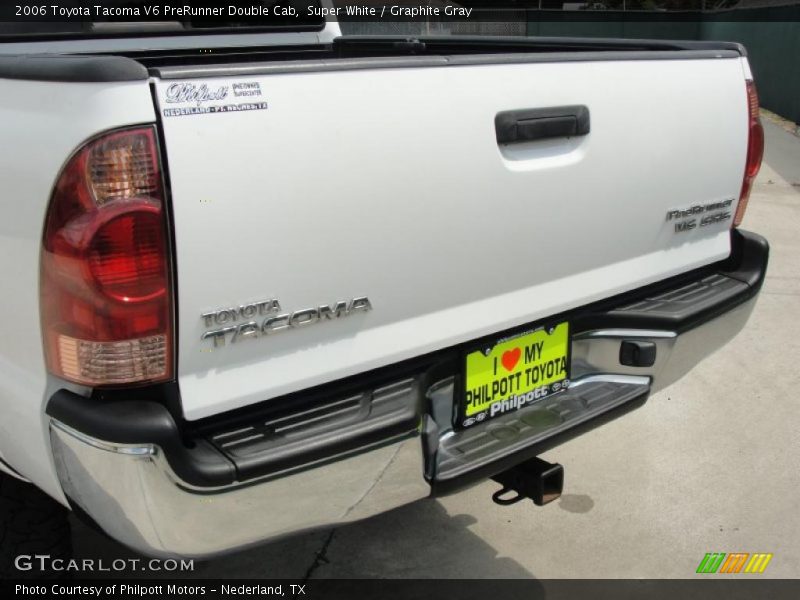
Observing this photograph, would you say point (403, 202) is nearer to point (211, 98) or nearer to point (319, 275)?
point (319, 275)

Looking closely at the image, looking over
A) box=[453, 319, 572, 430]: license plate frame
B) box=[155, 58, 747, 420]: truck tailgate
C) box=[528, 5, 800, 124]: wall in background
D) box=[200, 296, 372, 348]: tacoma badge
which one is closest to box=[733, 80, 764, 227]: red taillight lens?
box=[155, 58, 747, 420]: truck tailgate

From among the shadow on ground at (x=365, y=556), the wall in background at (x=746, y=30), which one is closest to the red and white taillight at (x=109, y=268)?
the shadow on ground at (x=365, y=556)

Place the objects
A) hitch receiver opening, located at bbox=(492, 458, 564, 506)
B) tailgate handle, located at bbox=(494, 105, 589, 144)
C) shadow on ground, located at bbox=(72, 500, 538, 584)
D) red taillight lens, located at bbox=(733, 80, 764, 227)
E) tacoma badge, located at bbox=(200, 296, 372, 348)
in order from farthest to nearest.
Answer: shadow on ground, located at bbox=(72, 500, 538, 584) < red taillight lens, located at bbox=(733, 80, 764, 227) < hitch receiver opening, located at bbox=(492, 458, 564, 506) < tailgate handle, located at bbox=(494, 105, 589, 144) < tacoma badge, located at bbox=(200, 296, 372, 348)

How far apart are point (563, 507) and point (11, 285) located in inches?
87.3

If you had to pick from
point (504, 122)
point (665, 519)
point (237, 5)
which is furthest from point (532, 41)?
point (665, 519)

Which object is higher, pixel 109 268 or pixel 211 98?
pixel 211 98

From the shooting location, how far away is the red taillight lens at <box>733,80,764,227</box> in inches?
109

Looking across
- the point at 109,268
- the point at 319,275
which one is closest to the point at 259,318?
the point at 319,275

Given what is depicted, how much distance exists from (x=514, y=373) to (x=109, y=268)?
1145 mm

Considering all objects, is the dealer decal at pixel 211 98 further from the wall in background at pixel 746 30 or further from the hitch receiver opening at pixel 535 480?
the wall in background at pixel 746 30

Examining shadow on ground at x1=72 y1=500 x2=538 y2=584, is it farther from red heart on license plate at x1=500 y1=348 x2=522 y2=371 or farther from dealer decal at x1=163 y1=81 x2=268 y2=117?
dealer decal at x1=163 y1=81 x2=268 y2=117

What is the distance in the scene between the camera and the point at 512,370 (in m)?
2.38

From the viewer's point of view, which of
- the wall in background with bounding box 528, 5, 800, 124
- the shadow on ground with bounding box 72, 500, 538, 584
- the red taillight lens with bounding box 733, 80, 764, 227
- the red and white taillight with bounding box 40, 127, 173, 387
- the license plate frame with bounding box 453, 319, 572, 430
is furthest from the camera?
the wall in background with bounding box 528, 5, 800, 124

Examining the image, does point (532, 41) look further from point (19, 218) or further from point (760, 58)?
point (760, 58)
